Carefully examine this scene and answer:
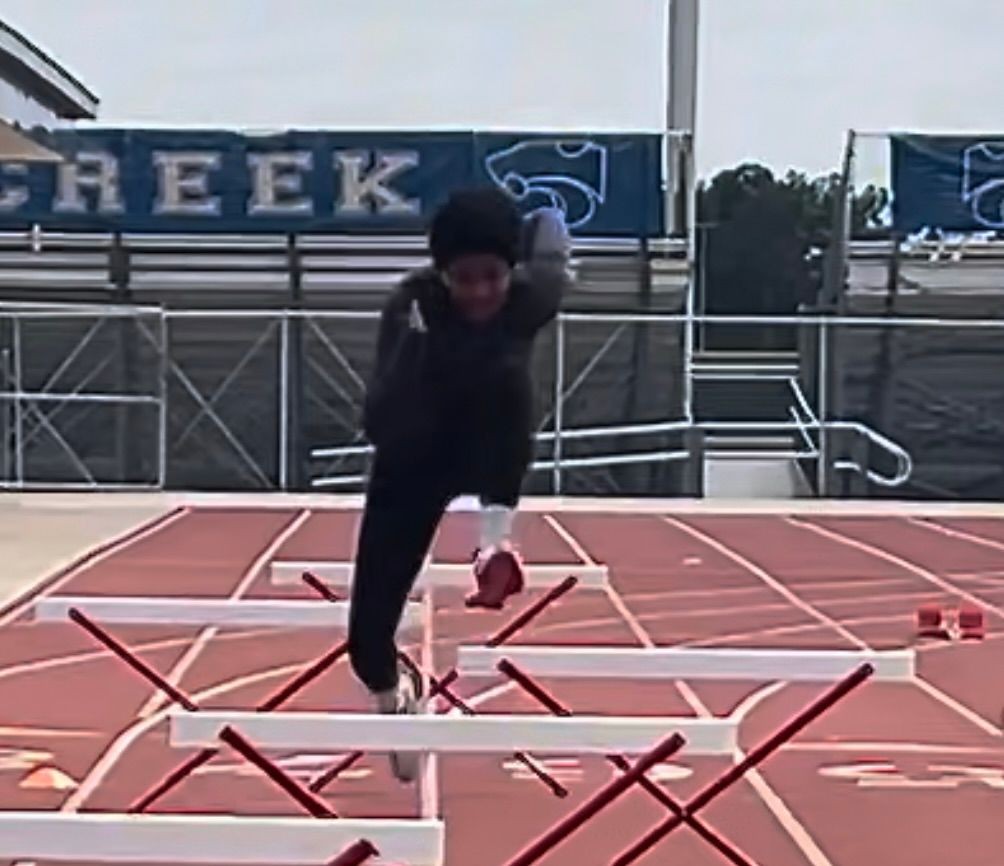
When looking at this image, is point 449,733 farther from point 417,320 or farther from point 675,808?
point 417,320

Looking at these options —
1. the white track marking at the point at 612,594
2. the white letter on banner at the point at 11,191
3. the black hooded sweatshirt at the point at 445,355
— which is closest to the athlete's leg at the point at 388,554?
the black hooded sweatshirt at the point at 445,355

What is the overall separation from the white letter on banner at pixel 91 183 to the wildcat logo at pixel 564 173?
397cm

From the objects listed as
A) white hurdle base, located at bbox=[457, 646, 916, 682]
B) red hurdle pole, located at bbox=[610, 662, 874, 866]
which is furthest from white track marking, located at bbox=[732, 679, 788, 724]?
red hurdle pole, located at bbox=[610, 662, 874, 866]

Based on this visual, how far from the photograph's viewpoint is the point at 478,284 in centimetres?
543

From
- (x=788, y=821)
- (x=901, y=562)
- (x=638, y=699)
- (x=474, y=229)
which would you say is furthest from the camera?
(x=901, y=562)

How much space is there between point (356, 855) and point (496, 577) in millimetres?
1610

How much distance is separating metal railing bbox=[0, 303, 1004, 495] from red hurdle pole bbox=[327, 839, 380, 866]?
1642 centimetres

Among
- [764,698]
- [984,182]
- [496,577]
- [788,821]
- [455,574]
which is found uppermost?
[984,182]

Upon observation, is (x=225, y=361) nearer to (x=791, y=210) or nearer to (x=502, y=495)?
(x=502, y=495)

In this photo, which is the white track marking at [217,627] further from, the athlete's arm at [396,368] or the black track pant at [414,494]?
the athlete's arm at [396,368]

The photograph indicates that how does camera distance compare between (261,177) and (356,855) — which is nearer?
(356,855)

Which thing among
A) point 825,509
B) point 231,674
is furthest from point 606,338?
point 231,674

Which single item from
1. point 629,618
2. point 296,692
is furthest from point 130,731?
point 629,618

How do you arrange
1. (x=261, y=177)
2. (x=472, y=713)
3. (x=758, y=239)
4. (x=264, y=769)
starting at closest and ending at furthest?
1. (x=264, y=769)
2. (x=472, y=713)
3. (x=261, y=177)
4. (x=758, y=239)
